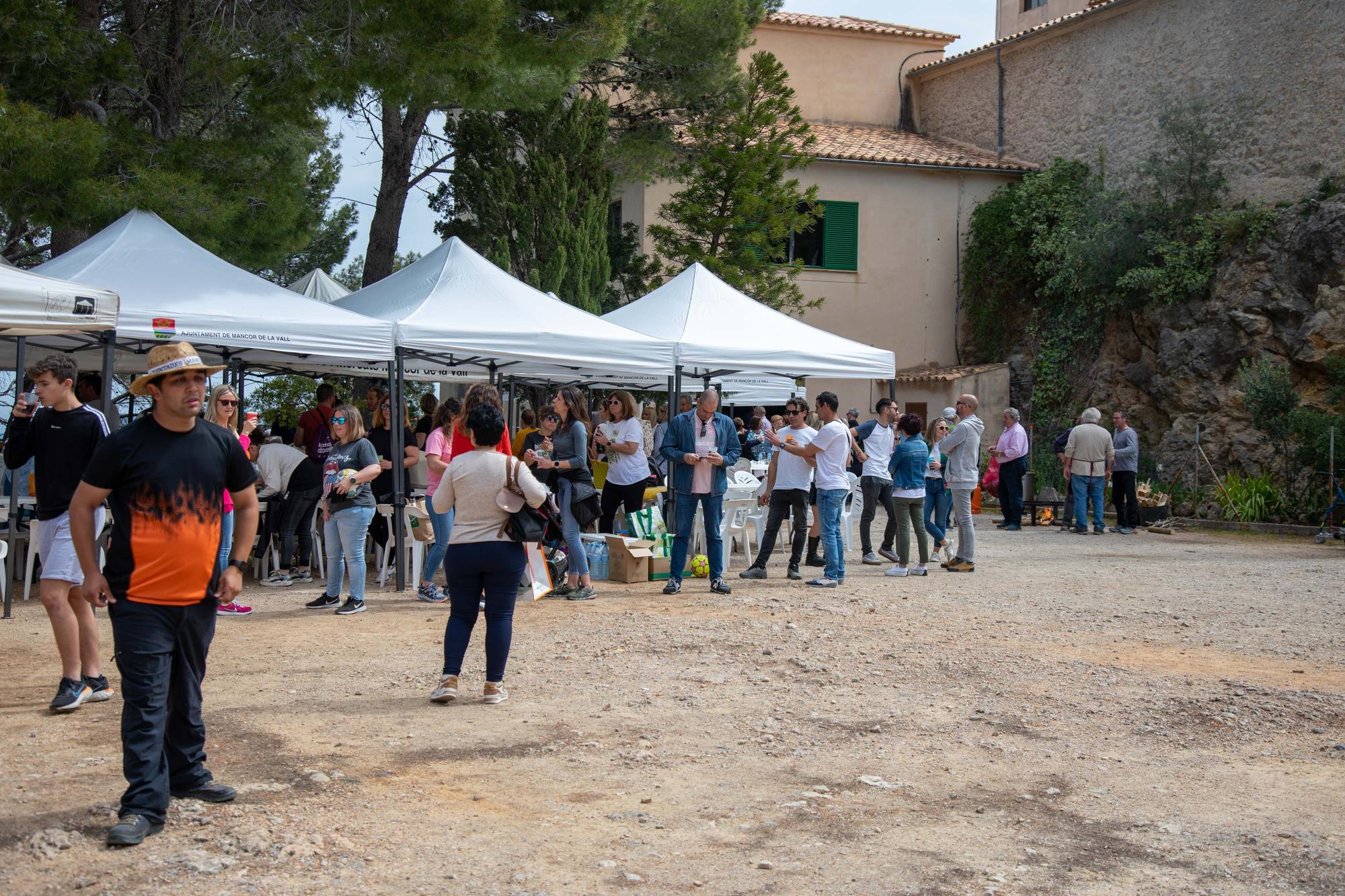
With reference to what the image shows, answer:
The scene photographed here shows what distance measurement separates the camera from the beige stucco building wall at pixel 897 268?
25.4 m

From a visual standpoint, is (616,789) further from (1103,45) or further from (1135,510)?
(1103,45)

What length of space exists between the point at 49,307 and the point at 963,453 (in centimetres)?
800

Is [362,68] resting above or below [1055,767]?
above

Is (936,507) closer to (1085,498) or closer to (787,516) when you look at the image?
(787,516)

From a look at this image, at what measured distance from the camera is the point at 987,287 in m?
26.1

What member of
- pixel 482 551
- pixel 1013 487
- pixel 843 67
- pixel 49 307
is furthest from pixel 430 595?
pixel 843 67

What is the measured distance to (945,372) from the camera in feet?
82.9

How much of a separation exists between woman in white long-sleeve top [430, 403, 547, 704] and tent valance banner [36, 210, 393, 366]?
410 centimetres

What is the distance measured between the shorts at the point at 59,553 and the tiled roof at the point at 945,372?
67.6ft

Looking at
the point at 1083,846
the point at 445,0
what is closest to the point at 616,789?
the point at 1083,846

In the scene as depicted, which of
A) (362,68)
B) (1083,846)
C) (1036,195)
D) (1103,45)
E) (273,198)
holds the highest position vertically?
(1103,45)

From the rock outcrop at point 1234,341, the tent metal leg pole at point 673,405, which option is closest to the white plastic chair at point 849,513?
the tent metal leg pole at point 673,405

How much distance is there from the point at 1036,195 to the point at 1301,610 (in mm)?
16988

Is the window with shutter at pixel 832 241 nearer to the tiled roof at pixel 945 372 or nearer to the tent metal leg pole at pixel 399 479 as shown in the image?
the tiled roof at pixel 945 372
